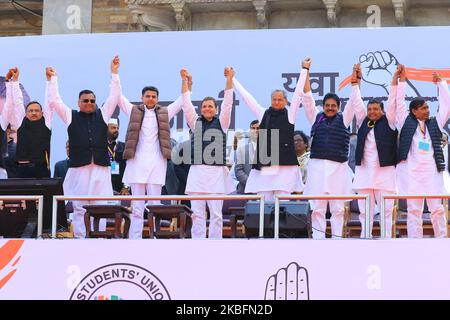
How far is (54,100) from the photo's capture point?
42.2 feet

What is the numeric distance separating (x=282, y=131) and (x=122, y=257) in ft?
6.50

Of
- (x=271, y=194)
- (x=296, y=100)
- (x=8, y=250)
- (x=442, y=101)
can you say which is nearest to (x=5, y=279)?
(x=8, y=250)

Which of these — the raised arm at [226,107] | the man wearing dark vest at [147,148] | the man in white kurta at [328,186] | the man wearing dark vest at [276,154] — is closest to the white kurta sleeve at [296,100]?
the man wearing dark vest at [276,154]

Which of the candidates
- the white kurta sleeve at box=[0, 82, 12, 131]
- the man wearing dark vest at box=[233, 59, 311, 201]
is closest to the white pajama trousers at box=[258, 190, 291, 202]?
the man wearing dark vest at box=[233, 59, 311, 201]

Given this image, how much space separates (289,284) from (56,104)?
3081mm

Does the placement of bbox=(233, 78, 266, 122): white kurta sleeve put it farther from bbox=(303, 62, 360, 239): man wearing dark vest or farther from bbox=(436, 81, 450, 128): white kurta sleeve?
bbox=(436, 81, 450, 128): white kurta sleeve

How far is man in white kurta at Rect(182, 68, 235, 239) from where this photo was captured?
40.5 feet

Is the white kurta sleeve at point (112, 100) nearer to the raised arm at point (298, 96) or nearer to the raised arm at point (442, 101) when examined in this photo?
the raised arm at point (298, 96)

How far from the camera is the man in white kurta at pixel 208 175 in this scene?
40.5ft

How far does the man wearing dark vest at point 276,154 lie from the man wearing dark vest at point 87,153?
138 centimetres

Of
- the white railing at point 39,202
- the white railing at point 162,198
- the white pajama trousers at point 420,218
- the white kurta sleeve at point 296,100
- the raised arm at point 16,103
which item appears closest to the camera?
the white railing at point 162,198

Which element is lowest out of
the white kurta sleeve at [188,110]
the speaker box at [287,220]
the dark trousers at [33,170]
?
the speaker box at [287,220]

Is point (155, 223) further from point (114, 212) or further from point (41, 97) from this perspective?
point (41, 97)

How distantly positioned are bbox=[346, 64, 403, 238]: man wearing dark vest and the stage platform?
107 centimetres
